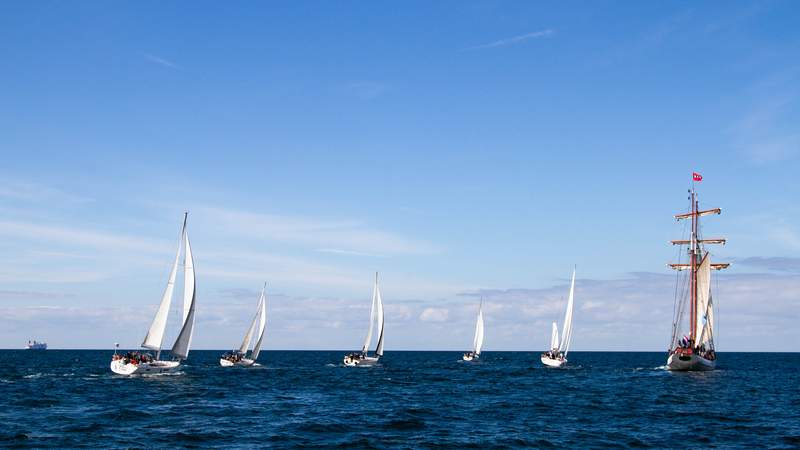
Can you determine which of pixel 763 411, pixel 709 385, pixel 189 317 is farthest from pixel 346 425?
pixel 709 385

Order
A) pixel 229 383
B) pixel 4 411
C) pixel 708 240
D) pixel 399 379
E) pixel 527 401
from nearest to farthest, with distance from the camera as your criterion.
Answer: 1. pixel 4 411
2. pixel 527 401
3. pixel 229 383
4. pixel 399 379
5. pixel 708 240

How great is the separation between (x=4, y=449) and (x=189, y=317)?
5199 centimetres

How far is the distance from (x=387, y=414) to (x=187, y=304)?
141 ft

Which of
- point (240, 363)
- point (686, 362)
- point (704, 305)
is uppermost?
point (704, 305)

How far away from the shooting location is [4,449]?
38812 mm

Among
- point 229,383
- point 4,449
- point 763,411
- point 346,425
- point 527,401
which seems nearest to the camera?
point 4,449

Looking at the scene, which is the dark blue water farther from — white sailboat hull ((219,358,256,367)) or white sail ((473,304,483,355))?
white sail ((473,304,483,355))

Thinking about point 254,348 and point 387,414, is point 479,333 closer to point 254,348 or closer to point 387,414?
point 254,348

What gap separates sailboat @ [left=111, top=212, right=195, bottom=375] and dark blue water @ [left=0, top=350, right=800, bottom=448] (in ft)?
5.73

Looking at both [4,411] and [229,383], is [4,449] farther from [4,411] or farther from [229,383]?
[229,383]

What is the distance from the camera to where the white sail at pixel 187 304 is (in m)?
90.0

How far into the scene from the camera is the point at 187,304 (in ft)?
296

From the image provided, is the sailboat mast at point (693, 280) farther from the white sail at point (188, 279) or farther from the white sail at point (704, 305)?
the white sail at point (188, 279)

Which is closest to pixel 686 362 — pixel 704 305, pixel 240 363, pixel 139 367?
pixel 704 305
